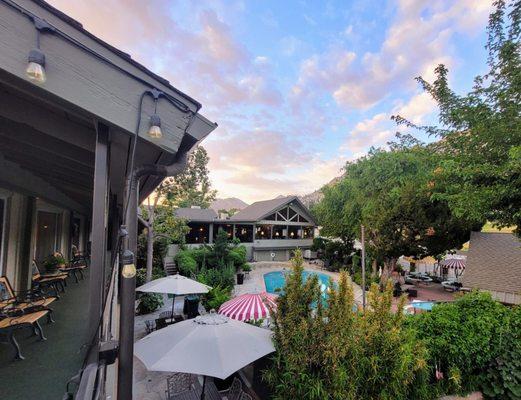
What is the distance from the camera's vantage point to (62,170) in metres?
4.27

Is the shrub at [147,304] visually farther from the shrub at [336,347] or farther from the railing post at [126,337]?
the railing post at [126,337]

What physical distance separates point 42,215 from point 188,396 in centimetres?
742

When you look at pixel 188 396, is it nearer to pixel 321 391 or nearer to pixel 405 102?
pixel 321 391

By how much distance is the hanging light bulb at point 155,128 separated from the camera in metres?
1.96

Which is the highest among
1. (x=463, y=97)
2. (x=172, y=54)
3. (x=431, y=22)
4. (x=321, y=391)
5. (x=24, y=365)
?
(x=431, y=22)

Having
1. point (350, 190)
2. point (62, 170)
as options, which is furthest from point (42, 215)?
point (350, 190)

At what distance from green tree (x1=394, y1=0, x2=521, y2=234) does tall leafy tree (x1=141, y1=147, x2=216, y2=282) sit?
7.99m

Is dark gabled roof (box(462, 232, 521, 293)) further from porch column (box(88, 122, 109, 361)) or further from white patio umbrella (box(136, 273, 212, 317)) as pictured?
porch column (box(88, 122, 109, 361))

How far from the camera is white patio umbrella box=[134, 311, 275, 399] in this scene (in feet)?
11.9

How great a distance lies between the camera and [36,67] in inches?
61.6

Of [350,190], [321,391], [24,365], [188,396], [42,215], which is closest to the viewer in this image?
[24,365]

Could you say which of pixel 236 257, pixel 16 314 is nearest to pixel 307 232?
pixel 236 257

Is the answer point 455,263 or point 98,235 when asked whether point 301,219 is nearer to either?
point 455,263

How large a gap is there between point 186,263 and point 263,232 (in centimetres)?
1342
